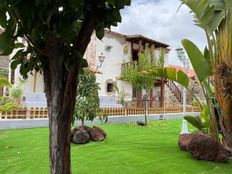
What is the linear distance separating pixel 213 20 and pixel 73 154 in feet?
16.3

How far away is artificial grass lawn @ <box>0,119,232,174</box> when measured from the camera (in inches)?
249

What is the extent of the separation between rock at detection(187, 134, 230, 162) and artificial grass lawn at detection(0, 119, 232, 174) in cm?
17

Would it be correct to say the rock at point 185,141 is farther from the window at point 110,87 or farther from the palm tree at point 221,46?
the window at point 110,87

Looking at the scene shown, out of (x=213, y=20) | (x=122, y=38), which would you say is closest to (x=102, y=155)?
(x=213, y=20)

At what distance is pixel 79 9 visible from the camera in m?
1.68

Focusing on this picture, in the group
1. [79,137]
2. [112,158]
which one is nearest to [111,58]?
[79,137]

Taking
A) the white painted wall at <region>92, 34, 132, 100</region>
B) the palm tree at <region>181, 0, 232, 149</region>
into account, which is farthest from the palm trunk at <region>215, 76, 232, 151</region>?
the white painted wall at <region>92, 34, 132, 100</region>

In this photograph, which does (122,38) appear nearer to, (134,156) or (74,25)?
(134,156)

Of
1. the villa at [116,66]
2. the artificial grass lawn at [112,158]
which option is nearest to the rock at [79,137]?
the artificial grass lawn at [112,158]

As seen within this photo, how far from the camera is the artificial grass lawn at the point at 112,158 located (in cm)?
633

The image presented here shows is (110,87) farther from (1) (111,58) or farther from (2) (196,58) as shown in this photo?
(2) (196,58)

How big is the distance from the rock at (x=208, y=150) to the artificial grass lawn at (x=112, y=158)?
0.57ft

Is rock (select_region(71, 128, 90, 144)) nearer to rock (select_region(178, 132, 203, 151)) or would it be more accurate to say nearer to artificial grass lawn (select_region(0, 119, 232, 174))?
artificial grass lawn (select_region(0, 119, 232, 174))

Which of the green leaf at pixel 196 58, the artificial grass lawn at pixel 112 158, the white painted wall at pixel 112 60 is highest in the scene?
the white painted wall at pixel 112 60
